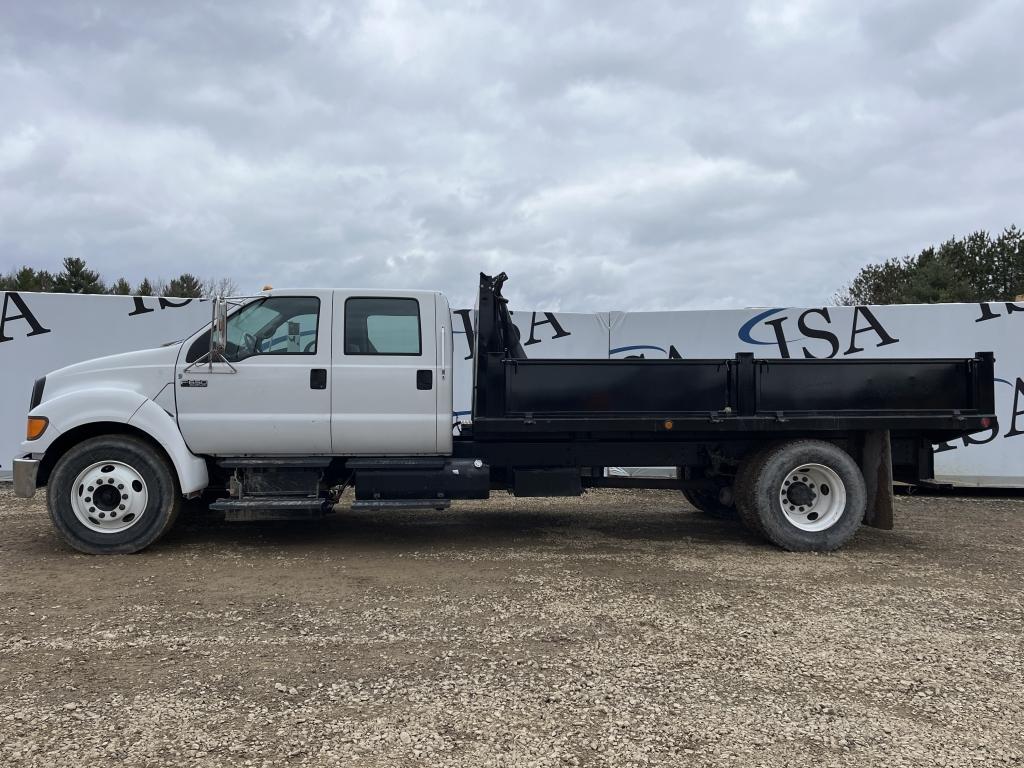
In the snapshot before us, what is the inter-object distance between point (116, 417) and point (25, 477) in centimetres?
85

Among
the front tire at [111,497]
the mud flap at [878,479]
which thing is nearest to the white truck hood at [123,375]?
the front tire at [111,497]

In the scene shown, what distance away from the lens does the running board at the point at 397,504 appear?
5902mm

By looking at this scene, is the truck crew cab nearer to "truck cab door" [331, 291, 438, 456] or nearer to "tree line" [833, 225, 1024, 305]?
"truck cab door" [331, 291, 438, 456]

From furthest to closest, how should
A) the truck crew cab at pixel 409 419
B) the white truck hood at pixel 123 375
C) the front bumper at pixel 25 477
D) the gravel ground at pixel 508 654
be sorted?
the white truck hood at pixel 123 375 → the truck crew cab at pixel 409 419 → the front bumper at pixel 25 477 → the gravel ground at pixel 508 654

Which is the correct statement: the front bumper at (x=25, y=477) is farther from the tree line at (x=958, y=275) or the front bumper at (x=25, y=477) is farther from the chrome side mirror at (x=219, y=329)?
the tree line at (x=958, y=275)

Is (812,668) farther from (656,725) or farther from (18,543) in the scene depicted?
(18,543)

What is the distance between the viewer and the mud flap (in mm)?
6281

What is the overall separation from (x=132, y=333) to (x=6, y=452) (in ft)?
7.58

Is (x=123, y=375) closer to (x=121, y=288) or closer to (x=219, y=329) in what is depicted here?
(x=219, y=329)

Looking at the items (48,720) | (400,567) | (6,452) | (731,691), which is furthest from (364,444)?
(6,452)

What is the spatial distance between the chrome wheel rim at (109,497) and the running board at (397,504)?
1.77 metres

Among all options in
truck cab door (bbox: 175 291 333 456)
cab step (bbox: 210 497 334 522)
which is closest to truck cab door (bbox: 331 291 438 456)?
truck cab door (bbox: 175 291 333 456)

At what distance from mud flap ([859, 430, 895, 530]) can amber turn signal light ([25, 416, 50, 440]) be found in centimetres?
720

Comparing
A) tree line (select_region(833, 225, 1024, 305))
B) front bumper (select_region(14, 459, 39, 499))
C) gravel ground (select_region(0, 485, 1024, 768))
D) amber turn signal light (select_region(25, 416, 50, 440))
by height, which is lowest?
gravel ground (select_region(0, 485, 1024, 768))
